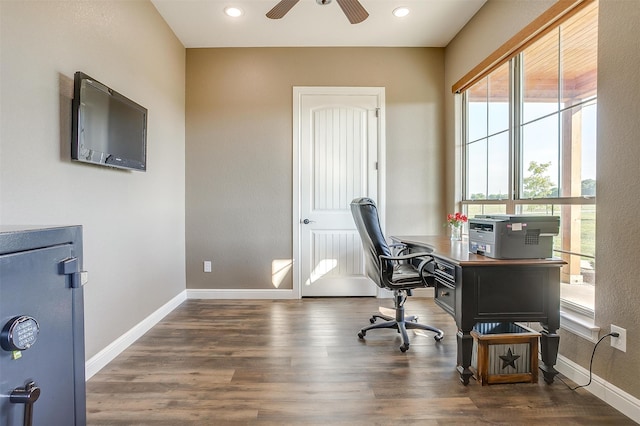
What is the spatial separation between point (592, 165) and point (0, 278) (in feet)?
8.41

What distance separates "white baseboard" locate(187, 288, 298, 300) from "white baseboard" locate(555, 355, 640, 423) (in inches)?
95.5

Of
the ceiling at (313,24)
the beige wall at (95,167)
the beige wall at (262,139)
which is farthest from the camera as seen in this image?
the beige wall at (262,139)

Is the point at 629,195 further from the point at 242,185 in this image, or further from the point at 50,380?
the point at 242,185

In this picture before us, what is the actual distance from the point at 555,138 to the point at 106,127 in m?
2.93

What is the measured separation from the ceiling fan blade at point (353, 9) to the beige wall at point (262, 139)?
140cm

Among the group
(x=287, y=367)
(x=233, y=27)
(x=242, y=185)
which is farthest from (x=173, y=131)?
(x=287, y=367)

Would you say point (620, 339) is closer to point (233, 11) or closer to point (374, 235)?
point (374, 235)

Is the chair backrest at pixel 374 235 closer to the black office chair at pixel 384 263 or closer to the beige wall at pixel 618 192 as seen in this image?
the black office chair at pixel 384 263

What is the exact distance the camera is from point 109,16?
7.23 ft

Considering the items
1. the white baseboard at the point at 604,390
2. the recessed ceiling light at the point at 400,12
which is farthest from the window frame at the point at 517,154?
the recessed ceiling light at the point at 400,12

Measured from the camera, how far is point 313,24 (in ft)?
10.2

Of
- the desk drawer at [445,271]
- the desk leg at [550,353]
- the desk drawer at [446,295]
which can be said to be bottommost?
the desk leg at [550,353]

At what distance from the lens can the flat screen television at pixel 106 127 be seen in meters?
1.82

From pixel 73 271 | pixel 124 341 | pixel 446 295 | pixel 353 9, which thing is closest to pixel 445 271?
pixel 446 295
